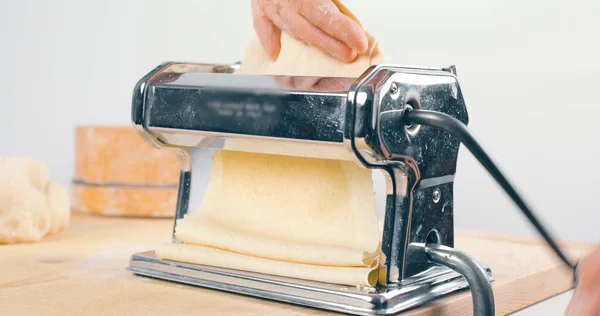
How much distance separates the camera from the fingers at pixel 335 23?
32.2 inches

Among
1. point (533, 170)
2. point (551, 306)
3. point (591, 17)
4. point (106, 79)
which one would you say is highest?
point (591, 17)

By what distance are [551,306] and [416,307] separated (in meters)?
0.27

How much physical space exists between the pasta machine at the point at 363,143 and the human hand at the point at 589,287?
13 centimetres

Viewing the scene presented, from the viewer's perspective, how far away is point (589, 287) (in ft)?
1.93

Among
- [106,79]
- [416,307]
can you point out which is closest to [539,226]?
[416,307]

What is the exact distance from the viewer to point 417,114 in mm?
743

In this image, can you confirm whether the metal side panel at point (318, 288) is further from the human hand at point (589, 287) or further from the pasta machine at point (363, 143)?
the human hand at point (589, 287)

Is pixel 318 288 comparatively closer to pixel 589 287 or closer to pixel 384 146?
pixel 384 146

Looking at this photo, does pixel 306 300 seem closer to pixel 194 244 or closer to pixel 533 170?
pixel 194 244

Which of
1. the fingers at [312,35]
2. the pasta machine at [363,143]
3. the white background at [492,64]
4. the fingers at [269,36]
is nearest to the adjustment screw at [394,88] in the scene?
the pasta machine at [363,143]

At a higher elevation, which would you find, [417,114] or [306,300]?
[417,114]

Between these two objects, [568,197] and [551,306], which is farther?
[568,197]

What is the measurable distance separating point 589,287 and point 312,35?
405 millimetres

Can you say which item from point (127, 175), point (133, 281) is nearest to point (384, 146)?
point (133, 281)
